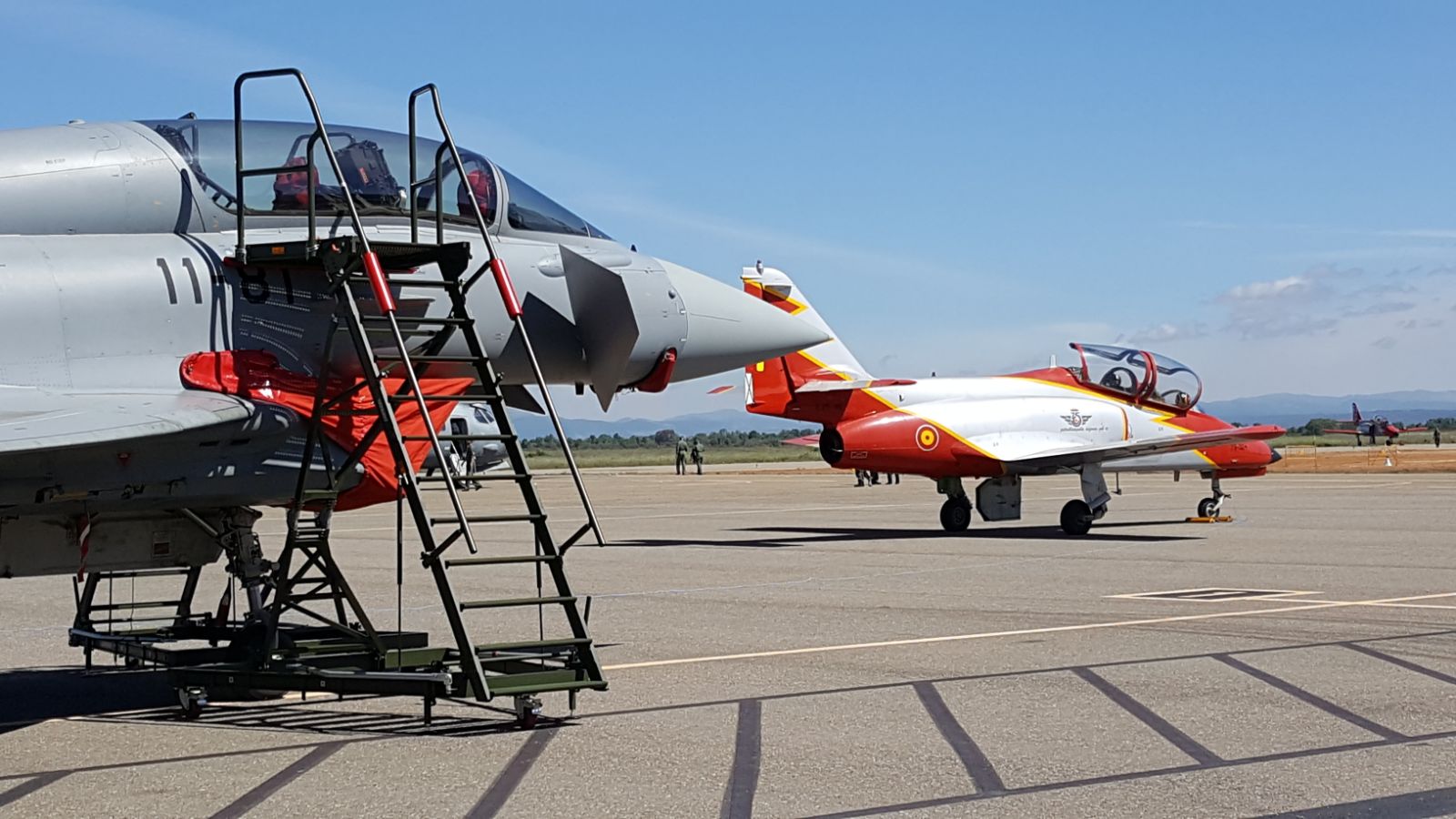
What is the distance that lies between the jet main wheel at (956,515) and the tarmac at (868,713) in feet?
22.4

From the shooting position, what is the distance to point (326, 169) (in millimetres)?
9484

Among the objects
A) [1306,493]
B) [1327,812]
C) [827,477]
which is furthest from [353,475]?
[827,477]

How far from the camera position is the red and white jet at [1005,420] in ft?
77.5

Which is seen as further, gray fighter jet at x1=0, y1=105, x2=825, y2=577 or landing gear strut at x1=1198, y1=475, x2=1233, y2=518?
landing gear strut at x1=1198, y1=475, x2=1233, y2=518

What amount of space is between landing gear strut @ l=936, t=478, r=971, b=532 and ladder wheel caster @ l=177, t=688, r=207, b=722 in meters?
17.4

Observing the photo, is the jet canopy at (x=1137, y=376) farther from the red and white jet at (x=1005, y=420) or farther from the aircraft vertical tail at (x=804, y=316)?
the aircraft vertical tail at (x=804, y=316)

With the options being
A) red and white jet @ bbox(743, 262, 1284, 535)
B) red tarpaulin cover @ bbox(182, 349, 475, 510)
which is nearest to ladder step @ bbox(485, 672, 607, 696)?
red tarpaulin cover @ bbox(182, 349, 475, 510)

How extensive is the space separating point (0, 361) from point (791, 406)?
1634cm

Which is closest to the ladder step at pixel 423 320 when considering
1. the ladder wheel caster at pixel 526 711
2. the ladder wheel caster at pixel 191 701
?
the ladder wheel caster at pixel 526 711

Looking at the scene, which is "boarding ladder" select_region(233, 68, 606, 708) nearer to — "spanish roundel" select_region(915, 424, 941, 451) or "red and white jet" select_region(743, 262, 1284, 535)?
"red and white jet" select_region(743, 262, 1284, 535)

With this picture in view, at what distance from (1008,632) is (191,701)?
6.38 meters

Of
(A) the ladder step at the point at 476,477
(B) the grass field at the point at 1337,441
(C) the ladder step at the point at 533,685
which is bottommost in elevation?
(B) the grass field at the point at 1337,441

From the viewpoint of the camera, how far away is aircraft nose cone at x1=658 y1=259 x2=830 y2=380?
10.4 meters

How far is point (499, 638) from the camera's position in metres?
12.2
